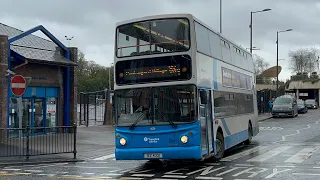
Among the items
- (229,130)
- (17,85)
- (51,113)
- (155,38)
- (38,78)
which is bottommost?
(229,130)

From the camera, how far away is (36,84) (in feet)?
76.6

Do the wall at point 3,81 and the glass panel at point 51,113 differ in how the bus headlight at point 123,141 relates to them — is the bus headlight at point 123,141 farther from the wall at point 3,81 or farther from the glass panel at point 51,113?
the glass panel at point 51,113

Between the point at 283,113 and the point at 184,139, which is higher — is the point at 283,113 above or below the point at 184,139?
below

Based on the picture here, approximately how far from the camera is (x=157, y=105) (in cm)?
1140

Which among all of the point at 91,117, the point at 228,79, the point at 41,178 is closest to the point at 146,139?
the point at 41,178

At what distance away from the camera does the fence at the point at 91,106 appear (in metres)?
31.1

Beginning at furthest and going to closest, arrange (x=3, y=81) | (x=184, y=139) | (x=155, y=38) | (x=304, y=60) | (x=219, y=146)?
(x=304, y=60) → (x=3, y=81) → (x=219, y=146) → (x=155, y=38) → (x=184, y=139)

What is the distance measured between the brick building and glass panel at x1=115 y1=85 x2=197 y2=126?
10.6 m

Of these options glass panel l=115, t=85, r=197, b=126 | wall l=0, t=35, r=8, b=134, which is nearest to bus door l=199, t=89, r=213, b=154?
glass panel l=115, t=85, r=197, b=126

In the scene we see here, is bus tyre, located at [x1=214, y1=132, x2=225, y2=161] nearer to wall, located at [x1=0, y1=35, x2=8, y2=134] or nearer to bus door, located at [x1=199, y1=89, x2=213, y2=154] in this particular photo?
bus door, located at [x1=199, y1=89, x2=213, y2=154]

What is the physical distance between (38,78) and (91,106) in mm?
12181

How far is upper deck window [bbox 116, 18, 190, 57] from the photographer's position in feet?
37.9

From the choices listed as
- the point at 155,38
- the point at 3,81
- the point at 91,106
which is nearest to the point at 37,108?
the point at 3,81

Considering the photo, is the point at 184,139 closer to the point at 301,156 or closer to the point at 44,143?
the point at 301,156
